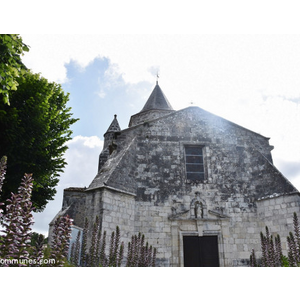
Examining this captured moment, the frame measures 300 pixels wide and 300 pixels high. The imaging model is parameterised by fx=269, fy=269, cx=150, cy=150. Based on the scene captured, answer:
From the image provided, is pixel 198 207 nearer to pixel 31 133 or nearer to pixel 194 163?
pixel 194 163

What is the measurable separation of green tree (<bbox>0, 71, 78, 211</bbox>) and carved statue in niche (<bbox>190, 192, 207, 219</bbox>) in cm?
575

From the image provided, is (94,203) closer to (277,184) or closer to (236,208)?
(236,208)

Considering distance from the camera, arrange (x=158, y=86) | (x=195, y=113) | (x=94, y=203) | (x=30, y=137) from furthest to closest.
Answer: (x=158, y=86)
(x=195, y=113)
(x=30, y=137)
(x=94, y=203)

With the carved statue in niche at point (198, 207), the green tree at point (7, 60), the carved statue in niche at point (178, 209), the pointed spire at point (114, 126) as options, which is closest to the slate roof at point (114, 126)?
the pointed spire at point (114, 126)

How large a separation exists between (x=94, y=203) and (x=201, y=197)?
4.14 m

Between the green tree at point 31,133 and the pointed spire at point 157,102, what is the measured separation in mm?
11589

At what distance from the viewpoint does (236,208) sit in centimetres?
1047

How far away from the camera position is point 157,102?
22.5 meters

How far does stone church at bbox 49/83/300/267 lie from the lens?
31.4ft

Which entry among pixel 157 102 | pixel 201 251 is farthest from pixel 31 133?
pixel 157 102

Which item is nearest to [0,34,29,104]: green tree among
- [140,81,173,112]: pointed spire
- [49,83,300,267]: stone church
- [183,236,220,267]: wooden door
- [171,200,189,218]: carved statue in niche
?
[49,83,300,267]: stone church

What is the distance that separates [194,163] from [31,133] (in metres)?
6.50

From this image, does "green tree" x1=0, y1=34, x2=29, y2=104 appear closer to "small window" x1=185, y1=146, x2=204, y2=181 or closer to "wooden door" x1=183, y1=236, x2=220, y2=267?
"small window" x1=185, y1=146, x2=204, y2=181

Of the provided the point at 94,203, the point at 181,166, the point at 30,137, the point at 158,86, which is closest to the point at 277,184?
the point at 181,166
